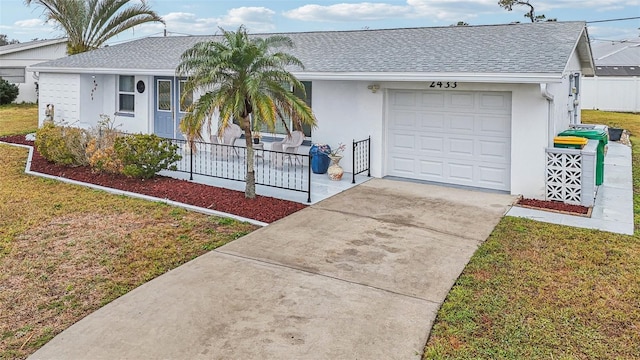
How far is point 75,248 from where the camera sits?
6.64m

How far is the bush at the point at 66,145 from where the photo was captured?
11500 mm

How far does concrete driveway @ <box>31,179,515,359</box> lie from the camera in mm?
4125

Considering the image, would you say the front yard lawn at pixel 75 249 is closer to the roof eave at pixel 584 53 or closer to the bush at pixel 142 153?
the bush at pixel 142 153

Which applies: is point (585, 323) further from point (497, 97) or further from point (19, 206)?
point (19, 206)

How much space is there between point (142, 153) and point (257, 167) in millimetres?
2783

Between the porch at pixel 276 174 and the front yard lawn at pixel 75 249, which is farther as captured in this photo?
the porch at pixel 276 174

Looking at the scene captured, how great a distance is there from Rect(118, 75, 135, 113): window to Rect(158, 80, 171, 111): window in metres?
1.17

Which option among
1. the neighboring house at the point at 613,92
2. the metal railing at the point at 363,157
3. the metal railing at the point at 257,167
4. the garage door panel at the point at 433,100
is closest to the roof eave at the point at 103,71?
the metal railing at the point at 257,167

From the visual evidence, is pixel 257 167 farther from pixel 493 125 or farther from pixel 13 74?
pixel 13 74

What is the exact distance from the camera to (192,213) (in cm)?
839

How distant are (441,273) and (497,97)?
5335 mm

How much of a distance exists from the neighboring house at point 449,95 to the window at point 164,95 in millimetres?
1036

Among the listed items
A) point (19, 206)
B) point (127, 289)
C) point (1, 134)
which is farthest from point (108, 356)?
point (1, 134)

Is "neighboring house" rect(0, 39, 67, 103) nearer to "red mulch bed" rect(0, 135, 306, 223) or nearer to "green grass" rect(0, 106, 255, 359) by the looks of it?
"red mulch bed" rect(0, 135, 306, 223)
